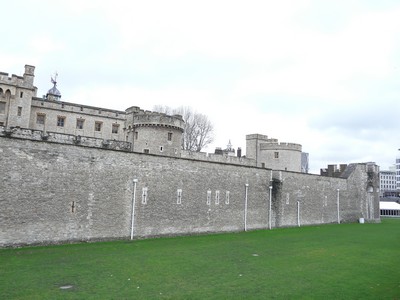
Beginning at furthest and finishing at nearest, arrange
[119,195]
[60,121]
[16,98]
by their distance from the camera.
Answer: [60,121]
[16,98]
[119,195]

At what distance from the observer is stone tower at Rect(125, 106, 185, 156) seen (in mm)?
33906

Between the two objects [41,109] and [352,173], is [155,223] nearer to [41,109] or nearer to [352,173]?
[41,109]

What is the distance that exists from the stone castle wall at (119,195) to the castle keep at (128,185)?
54 mm

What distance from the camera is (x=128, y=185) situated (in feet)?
72.7

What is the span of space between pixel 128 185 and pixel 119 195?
0.88 m

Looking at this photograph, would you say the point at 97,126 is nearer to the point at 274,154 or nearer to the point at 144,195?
the point at 144,195

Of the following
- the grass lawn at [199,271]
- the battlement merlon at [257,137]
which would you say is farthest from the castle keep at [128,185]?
the battlement merlon at [257,137]

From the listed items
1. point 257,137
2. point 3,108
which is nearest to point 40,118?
point 3,108

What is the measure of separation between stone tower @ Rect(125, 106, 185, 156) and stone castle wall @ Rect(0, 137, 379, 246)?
8.08 metres

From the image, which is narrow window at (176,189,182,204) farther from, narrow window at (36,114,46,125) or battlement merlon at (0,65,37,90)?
battlement merlon at (0,65,37,90)

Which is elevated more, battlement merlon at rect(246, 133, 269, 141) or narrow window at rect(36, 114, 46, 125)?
battlement merlon at rect(246, 133, 269, 141)

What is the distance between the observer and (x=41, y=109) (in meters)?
36.3

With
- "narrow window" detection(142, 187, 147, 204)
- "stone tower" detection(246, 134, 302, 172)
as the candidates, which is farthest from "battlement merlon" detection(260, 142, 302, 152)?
"narrow window" detection(142, 187, 147, 204)

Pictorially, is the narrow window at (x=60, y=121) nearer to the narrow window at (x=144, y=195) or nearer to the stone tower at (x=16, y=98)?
the stone tower at (x=16, y=98)
